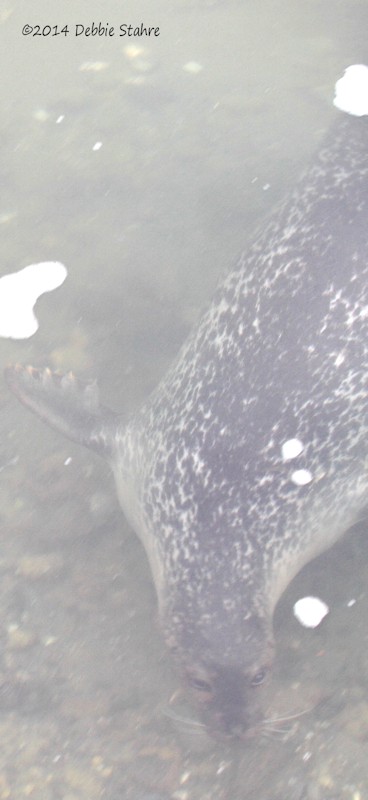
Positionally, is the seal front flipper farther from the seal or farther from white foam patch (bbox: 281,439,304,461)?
white foam patch (bbox: 281,439,304,461)

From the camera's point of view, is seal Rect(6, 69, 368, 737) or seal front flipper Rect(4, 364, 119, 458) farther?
seal front flipper Rect(4, 364, 119, 458)

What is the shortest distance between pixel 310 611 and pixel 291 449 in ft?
2.32

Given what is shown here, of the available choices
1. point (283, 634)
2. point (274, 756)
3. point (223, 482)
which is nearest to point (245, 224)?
point (223, 482)

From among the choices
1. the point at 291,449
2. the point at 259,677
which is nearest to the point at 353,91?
the point at 291,449

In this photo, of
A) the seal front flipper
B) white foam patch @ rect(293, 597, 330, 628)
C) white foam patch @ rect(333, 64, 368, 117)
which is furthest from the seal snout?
white foam patch @ rect(333, 64, 368, 117)

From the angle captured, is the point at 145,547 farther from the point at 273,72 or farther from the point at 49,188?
the point at 273,72

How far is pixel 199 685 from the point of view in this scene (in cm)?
282

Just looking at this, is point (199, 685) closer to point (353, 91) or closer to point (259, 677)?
point (259, 677)

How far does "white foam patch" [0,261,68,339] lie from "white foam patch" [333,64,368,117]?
6.79 ft

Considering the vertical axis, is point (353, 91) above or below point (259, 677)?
above

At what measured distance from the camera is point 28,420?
4398 millimetres

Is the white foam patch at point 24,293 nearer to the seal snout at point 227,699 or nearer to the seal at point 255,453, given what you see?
the seal at point 255,453

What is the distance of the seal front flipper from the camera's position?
3.96m

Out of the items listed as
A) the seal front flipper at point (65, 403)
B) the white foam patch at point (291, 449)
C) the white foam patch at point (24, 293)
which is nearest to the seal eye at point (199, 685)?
the white foam patch at point (291, 449)
